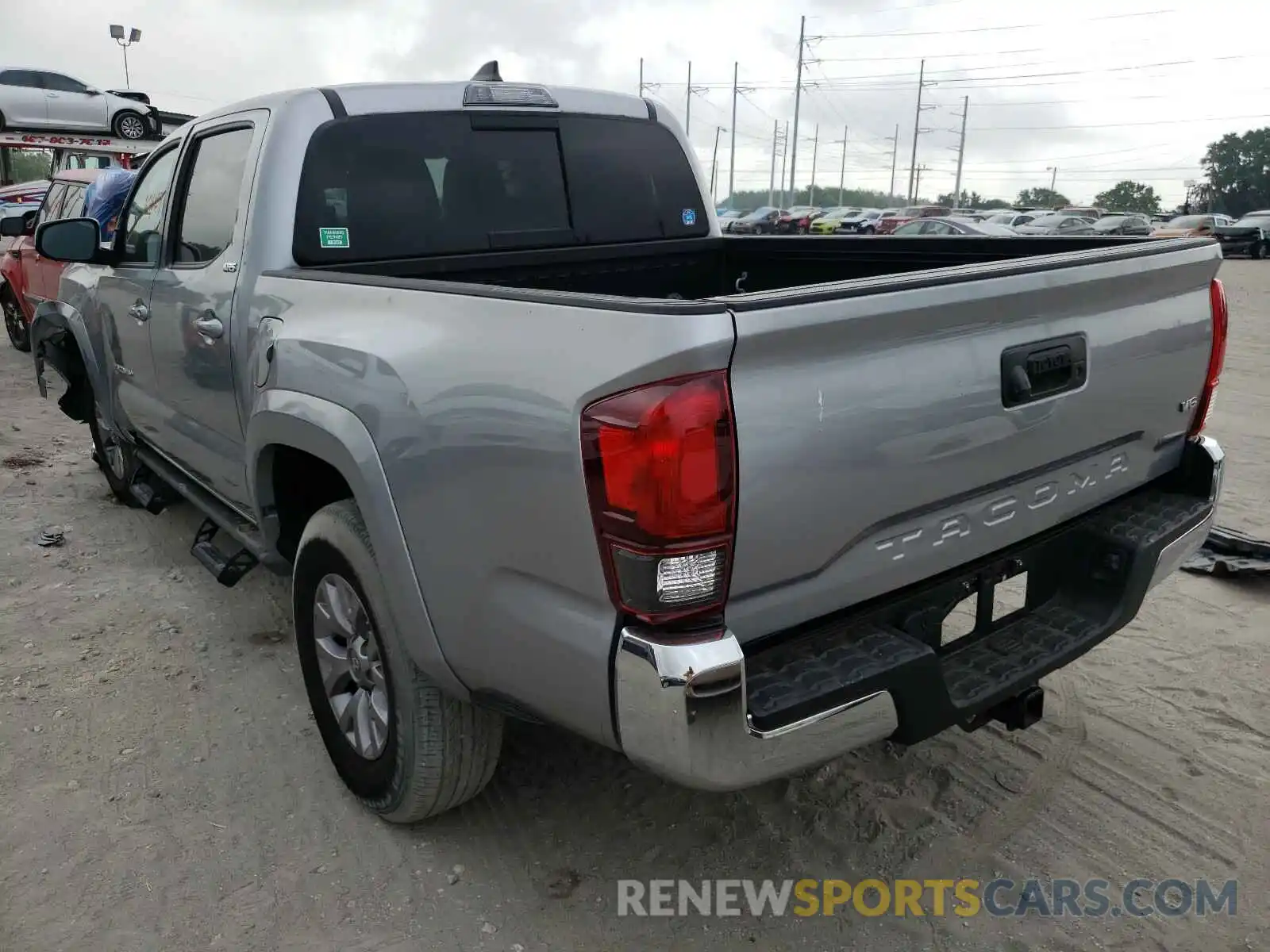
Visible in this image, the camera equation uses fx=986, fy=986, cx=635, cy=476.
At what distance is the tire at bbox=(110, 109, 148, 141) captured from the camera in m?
18.5

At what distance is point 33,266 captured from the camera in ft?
32.5

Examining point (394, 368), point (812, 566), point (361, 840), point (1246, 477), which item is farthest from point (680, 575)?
point (1246, 477)

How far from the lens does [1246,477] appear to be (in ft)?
19.4

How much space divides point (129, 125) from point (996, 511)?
20454 mm

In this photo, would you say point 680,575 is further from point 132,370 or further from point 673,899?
point 132,370

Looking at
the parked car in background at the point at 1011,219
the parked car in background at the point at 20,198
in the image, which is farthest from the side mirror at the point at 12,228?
the parked car in background at the point at 1011,219

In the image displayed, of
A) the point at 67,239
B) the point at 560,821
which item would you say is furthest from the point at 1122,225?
the point at 560,821

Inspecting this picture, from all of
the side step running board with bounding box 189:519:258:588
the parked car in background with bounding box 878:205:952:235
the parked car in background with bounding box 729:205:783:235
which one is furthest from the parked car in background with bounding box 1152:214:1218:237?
the side step running board with bounding box 189:519:258:588

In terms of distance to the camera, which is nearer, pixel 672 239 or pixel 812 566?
pixel 812 566

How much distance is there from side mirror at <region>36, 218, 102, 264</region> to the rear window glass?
1.62 m

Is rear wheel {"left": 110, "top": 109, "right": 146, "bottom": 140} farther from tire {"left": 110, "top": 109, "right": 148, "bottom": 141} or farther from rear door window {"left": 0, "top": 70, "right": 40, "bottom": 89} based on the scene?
rear door window {"left": 0, "top": 70, "right": 40, "bottom": 89}

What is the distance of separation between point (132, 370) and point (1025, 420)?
378 cm

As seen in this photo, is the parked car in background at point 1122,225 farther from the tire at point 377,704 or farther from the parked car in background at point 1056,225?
the tire at point 377,704

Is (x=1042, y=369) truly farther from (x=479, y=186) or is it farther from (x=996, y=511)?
(x=479, y=186)
